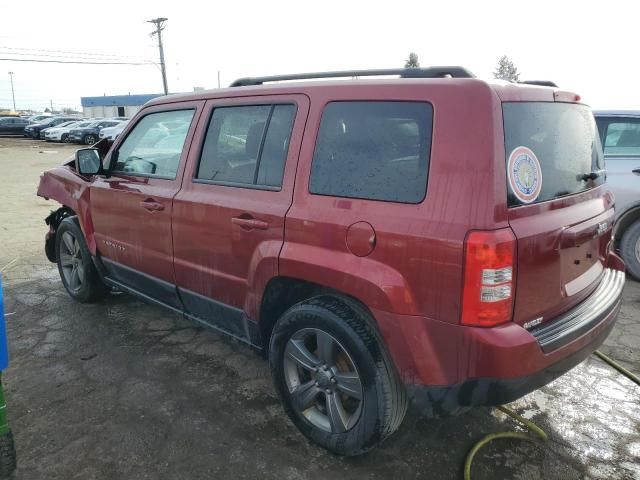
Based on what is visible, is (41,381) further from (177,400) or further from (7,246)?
(7,246)

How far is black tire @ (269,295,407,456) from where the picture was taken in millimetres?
2238

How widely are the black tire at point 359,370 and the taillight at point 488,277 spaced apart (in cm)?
48

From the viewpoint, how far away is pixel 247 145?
2865mm

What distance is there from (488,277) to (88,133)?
31.1 meters

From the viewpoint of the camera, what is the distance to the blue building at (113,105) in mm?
59325

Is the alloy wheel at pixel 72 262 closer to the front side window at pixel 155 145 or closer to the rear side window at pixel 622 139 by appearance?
the front side window at pixel 155 145

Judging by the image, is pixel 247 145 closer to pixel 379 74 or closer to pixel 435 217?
pixel 379 74

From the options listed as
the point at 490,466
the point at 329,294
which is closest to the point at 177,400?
the point at 329,294

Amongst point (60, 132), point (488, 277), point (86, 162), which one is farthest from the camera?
point (60, 132)

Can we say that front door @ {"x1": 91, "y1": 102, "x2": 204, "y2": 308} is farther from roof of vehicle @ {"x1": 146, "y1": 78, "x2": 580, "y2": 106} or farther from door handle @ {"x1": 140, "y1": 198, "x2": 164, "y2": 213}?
roof of vehicle @ {"x1": 146, "y1": 78, "x2": 580, "y2": 106}

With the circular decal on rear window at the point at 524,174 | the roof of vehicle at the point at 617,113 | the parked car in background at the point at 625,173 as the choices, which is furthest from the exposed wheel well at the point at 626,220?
the circular decal on rear window at the point at 524,174

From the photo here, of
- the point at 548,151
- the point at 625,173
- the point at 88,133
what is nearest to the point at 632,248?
the point at 625,173

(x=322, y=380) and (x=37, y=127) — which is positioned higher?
(x=37, y=127)

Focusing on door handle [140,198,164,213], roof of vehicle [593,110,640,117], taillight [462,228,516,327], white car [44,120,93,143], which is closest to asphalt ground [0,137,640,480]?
taillight [462,228,516,327]
